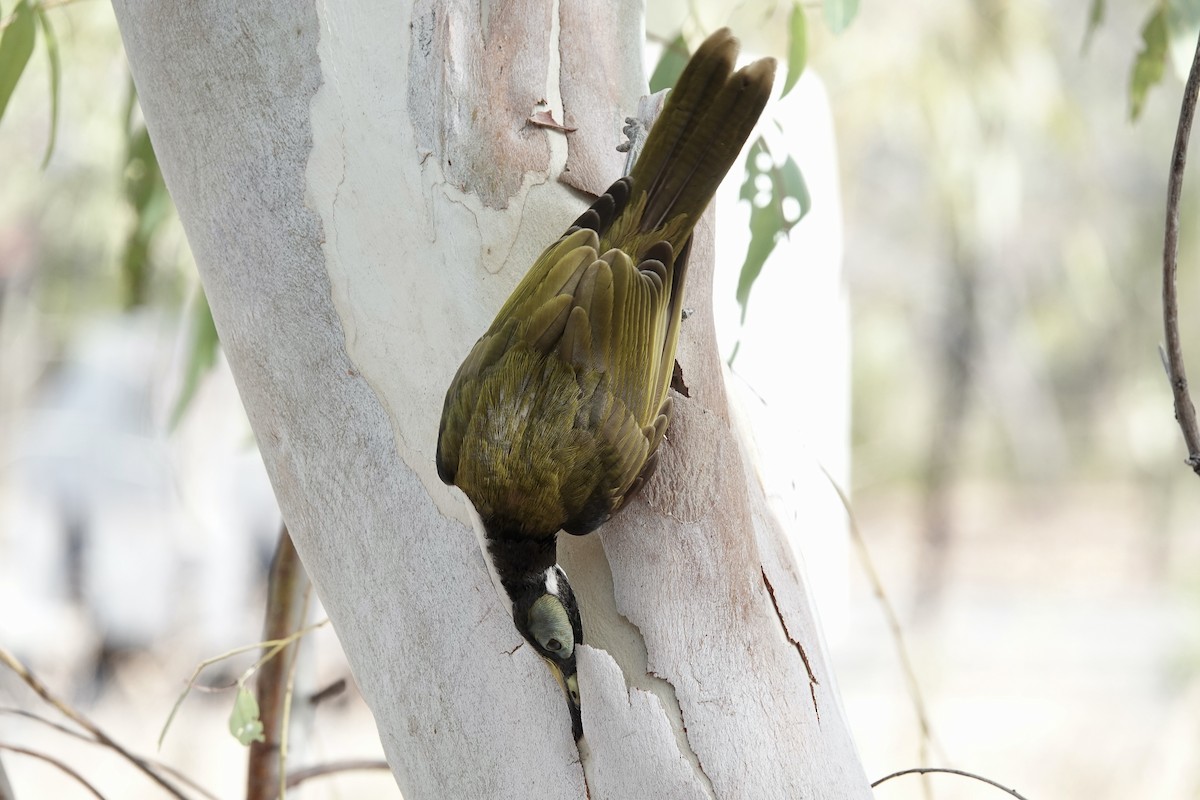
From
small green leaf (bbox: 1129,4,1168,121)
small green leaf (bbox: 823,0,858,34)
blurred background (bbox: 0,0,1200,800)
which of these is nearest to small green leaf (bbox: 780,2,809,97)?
blurred background (bbox: 0,0,1200,800)

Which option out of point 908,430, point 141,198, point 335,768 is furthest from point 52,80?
point 908,430

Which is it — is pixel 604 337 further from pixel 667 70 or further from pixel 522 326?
pixel 667 70

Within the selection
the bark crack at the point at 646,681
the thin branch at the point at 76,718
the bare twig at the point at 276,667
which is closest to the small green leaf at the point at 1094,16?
the bark crack at the point at 646,681

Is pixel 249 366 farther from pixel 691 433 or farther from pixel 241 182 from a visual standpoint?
pixel 691 433

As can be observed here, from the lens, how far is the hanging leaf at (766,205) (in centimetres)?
134

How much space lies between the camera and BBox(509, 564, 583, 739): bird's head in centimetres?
83

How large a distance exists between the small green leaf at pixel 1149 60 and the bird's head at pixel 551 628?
1.07m

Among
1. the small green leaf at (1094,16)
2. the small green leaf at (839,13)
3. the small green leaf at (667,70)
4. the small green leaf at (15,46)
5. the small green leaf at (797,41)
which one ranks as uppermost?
the small green leaf at (667,70)

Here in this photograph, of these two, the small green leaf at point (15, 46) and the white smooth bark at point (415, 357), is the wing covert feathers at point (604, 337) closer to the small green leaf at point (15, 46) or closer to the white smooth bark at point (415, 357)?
the white smooth bark at point (415, 357)

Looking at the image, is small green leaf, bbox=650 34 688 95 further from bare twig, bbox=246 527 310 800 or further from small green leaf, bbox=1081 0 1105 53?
bare twig, bbox=246 527 310 800

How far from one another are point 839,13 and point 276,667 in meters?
0.99

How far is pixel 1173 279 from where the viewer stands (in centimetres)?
81

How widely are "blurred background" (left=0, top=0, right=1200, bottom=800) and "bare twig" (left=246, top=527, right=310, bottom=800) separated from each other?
2.5 inches

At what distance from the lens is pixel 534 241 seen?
3.09 ft
